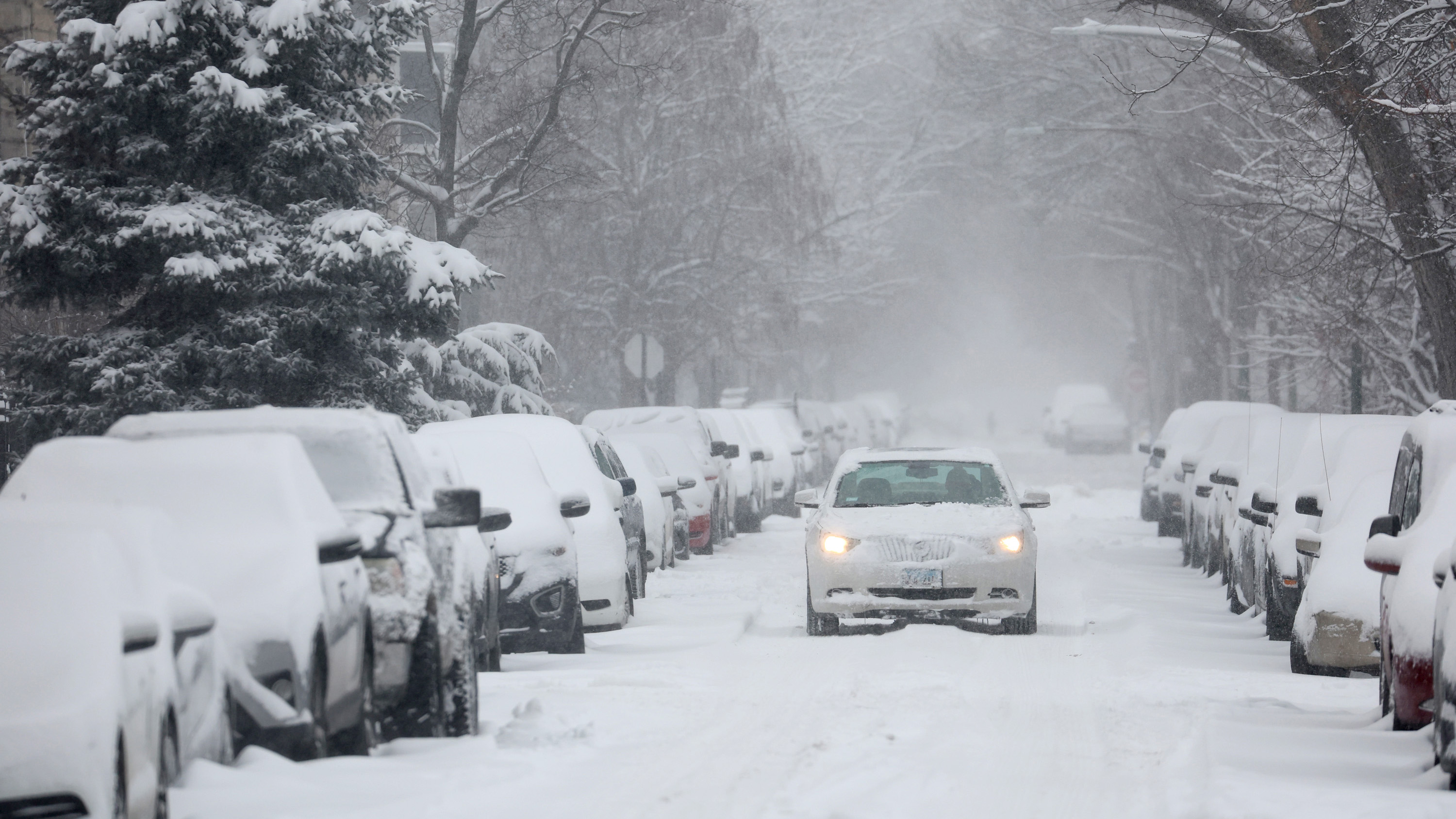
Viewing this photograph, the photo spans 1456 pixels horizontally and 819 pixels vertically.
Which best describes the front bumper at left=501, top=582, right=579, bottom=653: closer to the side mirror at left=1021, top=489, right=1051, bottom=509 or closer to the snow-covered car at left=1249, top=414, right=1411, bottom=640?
the side mirror at left=1021, top=489, right=1051, bottom=509

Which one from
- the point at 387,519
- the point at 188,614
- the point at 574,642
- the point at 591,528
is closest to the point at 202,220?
the point at 591,528

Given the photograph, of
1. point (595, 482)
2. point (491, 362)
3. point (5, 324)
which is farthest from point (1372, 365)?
point (5, 324)

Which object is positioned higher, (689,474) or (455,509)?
(455,509)

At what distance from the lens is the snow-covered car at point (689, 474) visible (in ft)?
78.7

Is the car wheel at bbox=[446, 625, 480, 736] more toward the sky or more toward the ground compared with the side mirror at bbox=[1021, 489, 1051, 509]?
more toward the ground

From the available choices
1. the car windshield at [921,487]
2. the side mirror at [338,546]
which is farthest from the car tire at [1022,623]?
the side mirror at [338,546]

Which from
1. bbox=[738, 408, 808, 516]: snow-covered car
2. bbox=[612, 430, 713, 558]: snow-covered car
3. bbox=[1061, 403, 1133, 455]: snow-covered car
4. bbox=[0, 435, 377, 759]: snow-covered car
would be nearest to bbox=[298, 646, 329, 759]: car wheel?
bbox=[0, 435, 377, 759]: snow-covered car

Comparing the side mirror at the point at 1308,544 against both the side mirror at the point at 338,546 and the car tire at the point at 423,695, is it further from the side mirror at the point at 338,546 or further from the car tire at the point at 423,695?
the side mirror at the point at 338,546

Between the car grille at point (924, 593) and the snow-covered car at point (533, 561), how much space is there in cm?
224

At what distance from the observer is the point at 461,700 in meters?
9.25

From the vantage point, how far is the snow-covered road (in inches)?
300

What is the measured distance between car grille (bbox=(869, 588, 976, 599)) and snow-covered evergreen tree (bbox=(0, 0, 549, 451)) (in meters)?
5.93

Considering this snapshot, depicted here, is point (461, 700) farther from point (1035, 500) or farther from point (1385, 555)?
point (1035, 500)

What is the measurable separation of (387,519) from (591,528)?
6090 mm
